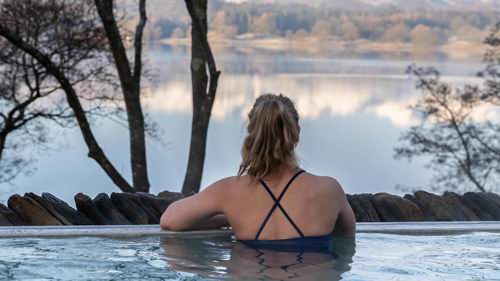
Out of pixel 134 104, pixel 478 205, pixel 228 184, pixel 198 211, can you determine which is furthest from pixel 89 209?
pixel 134 104

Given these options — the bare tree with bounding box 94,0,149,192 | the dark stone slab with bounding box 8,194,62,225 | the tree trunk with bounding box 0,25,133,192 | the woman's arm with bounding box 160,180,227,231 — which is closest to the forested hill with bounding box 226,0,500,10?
the bare tree with bounding box 94,0,149,192

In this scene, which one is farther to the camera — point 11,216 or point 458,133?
point 458,133

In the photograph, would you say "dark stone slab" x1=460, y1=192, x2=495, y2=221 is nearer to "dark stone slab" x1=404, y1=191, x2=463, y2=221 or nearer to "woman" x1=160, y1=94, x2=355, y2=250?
"dark stone slab" x1=404, y1=191, x2=463, y2=221

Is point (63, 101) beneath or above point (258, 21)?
beneath

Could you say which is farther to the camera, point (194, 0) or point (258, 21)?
point (258, 21)

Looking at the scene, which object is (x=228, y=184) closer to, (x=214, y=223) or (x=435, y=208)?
(x=214, y=223)

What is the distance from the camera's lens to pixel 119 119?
1098 centimetres

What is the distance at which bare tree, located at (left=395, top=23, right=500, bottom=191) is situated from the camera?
42.1 feet

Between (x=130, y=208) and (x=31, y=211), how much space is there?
456 mm

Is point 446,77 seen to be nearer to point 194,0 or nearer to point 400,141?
point 400,141

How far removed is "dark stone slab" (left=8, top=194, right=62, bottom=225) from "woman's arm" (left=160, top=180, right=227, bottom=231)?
0.76 metres

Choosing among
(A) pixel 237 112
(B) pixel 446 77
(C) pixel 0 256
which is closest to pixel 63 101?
(A) pixel 237 112

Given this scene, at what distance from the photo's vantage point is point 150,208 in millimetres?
4324

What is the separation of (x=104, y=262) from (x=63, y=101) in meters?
7.95
